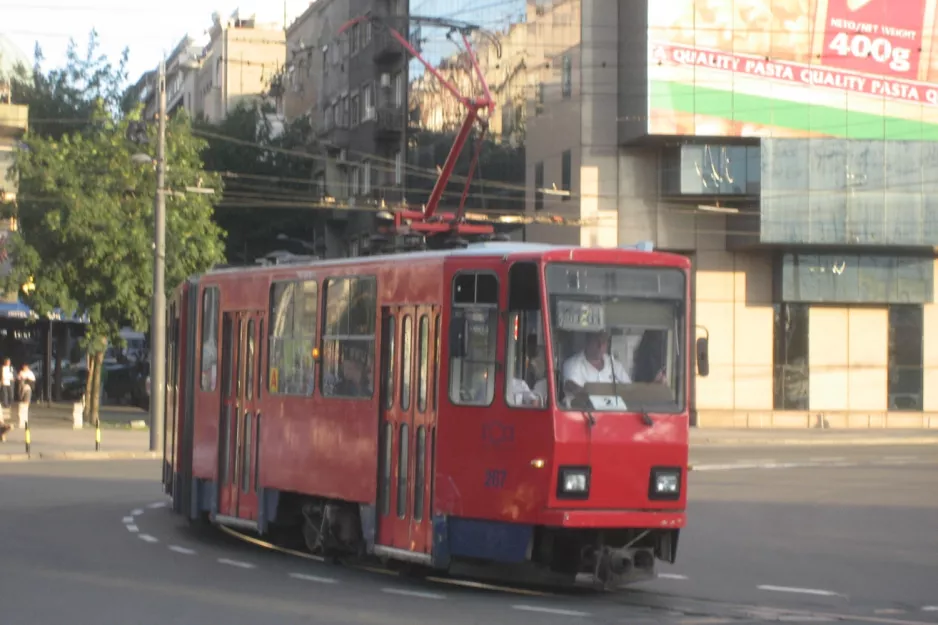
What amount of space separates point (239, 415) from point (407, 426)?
3723 millimetres

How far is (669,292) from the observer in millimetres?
12539

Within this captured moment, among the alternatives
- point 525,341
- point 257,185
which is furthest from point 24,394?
point 257,185

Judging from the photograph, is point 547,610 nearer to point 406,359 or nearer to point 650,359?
point 650,359

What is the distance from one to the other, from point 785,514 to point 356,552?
25.1 feet

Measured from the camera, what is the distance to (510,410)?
1216 centimetres

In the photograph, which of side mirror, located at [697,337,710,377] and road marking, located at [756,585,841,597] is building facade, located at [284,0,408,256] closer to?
side mirror, located at [697,337,710,377]

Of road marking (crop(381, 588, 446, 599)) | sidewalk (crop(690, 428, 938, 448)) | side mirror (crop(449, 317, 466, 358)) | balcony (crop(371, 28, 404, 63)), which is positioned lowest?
road marking (crop(381, 588, 446, 599))

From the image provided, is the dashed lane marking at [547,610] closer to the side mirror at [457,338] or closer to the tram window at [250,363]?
Result: the side mirror at [457,338]

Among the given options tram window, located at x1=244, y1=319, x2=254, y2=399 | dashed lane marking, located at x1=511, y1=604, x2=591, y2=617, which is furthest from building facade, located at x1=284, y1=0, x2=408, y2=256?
dashed lane marking, located at x1=511, y1=604, x2=591, y2=617

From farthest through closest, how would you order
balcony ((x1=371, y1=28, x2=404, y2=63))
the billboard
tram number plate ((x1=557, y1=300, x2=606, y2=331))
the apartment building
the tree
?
the apartment building
balcony ((x1=371, y1=28, x2=404, y2=63))
the billboard
the tree
tram number plate ((x1=557, y1=300, x2=606, y2=331))

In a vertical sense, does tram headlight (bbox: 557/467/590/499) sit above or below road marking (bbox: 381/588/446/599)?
above

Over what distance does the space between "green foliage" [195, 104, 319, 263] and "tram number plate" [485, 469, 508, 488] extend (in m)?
50.4

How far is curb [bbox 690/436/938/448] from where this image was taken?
1540 inches

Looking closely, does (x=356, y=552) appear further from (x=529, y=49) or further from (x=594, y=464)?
(x=529, y=49)
